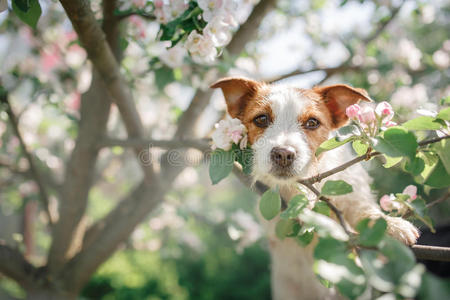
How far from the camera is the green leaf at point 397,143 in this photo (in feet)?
3.60

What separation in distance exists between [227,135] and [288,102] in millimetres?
605

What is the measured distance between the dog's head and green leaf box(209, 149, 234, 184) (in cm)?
27

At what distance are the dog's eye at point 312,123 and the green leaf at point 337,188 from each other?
738 mm

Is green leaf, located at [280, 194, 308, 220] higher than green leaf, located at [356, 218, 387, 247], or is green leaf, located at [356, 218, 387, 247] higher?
green leaf, located at [356, 218, 387, 247]

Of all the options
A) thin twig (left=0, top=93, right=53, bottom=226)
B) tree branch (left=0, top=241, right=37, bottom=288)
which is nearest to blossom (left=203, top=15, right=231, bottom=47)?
thin twig (left=0, top=93, right=53, bottom=226)

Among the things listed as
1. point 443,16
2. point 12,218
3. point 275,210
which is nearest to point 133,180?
point 12,218

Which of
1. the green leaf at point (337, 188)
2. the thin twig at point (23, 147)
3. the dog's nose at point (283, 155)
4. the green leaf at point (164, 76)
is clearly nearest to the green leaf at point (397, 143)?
the green leaf at point (337, 188)

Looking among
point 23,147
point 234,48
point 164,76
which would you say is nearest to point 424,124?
point 164,76

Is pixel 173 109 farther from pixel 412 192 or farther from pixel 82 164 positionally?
pixel 412 192

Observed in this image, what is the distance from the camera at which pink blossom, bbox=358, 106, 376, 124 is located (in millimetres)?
1228

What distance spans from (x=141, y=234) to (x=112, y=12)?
4.27m

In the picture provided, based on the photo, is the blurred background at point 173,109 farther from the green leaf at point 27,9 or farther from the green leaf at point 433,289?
the green leaf at point 433,289

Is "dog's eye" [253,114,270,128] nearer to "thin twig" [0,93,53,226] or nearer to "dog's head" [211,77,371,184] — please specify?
"dog's head" [211,77,371,184]

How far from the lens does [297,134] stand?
1.78m
